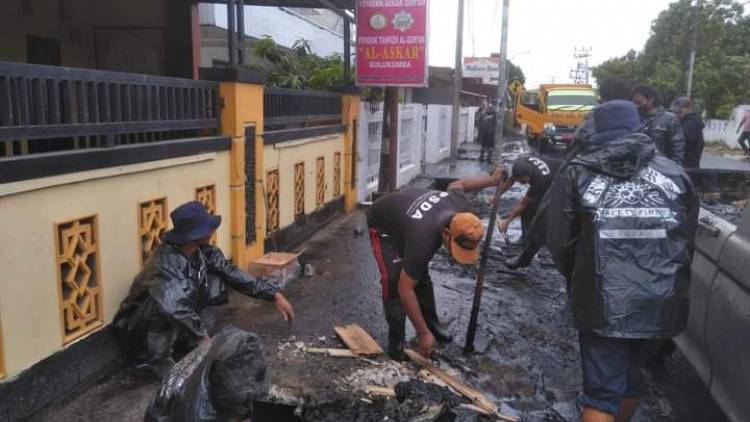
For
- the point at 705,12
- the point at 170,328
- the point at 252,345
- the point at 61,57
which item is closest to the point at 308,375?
the point at 170,328

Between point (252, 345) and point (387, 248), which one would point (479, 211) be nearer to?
point (387, 248)

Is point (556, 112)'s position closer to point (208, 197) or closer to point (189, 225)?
point (208, 197)

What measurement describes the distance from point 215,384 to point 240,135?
324 cm

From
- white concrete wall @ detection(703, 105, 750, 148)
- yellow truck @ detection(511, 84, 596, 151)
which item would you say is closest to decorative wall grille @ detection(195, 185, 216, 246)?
yellow truck @ detection(511, 84, 596, 151)

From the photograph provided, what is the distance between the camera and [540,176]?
613 centimetres

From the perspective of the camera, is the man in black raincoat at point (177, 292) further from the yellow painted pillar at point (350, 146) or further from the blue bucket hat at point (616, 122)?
the yellow painted pillar at point (350, 146)

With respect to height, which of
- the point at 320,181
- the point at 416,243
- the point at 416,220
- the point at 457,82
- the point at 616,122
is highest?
the point at 457,82

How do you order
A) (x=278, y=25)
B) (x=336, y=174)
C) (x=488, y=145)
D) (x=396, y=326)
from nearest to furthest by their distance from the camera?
(x=396, y=326) → (x=336, y=174) → (x=278, y=25) → (x=488, y=145)

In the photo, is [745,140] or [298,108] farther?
[745,140]

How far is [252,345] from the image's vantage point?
9.65 feet

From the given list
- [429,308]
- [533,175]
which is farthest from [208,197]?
[533,175]

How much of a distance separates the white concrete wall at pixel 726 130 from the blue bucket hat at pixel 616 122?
93.7ft

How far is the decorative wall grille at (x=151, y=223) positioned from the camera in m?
4.24

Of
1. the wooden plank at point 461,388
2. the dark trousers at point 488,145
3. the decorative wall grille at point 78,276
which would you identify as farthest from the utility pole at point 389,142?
the dark trousers at point 488,145
